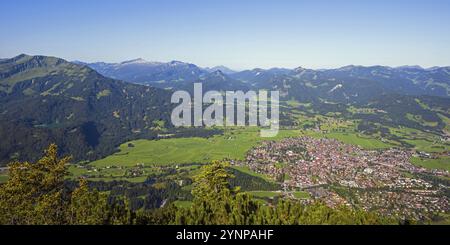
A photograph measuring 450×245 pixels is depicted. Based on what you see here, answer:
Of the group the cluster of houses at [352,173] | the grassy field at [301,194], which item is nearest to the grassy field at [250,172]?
the cluster of houses at [352,173]

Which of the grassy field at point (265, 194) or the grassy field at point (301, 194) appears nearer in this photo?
the grassy field at point (301, 194)

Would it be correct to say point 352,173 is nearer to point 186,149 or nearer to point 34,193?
point 186,149

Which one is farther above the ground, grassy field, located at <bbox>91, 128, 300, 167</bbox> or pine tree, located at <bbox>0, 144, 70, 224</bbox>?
pine tree, located at <bbox>0, 144, 70, 224</bbox>

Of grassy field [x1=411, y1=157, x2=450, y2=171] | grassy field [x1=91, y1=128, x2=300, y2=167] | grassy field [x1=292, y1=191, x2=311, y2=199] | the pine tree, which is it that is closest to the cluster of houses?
grassy field [x1=292, y1=191, x2=311, y2=199]

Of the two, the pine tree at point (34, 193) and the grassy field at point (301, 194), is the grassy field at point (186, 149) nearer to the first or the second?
the grassy field at point (301, 194)

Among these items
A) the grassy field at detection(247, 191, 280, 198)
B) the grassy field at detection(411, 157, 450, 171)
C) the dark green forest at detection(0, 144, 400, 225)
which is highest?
the dark green forest at detection(0, 144, 400, 225)

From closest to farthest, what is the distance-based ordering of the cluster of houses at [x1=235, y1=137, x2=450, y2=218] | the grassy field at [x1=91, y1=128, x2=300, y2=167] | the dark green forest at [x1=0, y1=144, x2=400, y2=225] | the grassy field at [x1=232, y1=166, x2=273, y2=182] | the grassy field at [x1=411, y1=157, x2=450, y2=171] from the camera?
the dark green forest at [x1=0, y1=144, x2=400, y2=225], the cluster of houses at [x1=235, y1=137, x2=450, y2=218], the grassy field at [x1=232, y1=166, x2=273, y2=182], the grassy field at [x1=411, y1=157, x2=450, y2=171], the grassy field at [x1=91, y1=128, x2=300, y2=167]

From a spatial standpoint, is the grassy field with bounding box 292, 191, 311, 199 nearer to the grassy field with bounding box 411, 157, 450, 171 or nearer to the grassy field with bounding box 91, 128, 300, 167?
the grassy field with bounding box 91, 128, 300, 167
